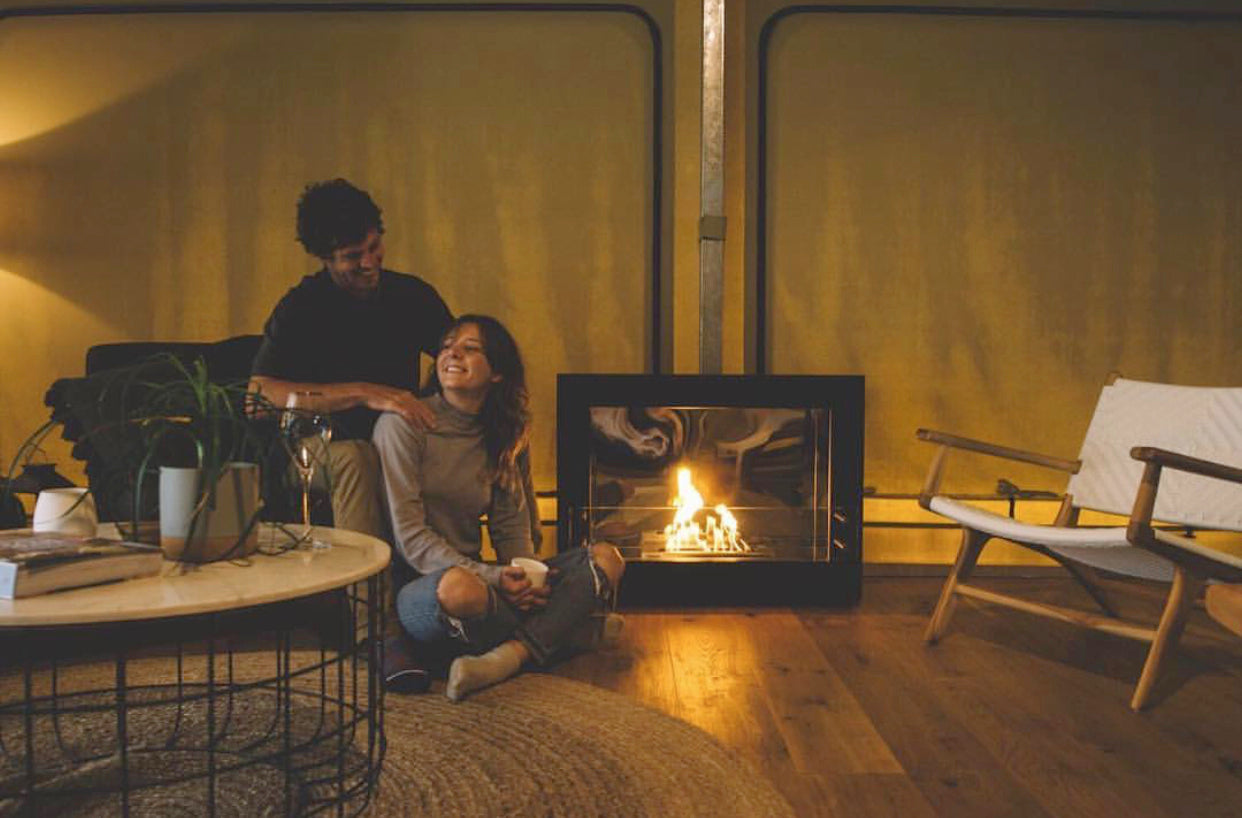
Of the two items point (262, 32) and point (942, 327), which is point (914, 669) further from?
point (262, 32)

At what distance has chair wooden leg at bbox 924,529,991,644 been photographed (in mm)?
2771

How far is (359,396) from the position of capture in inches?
105

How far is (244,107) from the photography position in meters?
3.81

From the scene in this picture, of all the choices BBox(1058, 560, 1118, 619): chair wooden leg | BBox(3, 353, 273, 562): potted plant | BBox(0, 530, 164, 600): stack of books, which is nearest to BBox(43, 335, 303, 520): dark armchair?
BBox(3, 353, 273, 562): potted plant

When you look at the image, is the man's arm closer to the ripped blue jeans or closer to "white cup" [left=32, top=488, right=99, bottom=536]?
the ripped blue jeans

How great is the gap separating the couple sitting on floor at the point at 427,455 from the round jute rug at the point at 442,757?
0.15 metres

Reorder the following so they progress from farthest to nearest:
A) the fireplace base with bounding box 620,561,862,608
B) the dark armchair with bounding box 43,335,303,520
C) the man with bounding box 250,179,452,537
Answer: the fireplace base with bounding box 620,561,862,608, the man with bounding box 250,179,452,537, the dark armchair with bounding box 43,335,303,520

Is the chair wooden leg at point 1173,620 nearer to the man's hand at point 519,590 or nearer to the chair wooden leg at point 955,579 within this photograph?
the chair wooden leg at point 955,579

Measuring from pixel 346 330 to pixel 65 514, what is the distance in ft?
4.21

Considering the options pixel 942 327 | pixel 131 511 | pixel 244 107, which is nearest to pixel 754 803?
pixel 131 511

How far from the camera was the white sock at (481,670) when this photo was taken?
2227mm

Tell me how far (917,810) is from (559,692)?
34.0 inches

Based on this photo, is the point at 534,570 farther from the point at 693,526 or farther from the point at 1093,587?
the point at 1093,587

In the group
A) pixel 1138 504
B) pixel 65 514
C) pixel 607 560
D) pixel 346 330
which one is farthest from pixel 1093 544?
pixel 65 514
